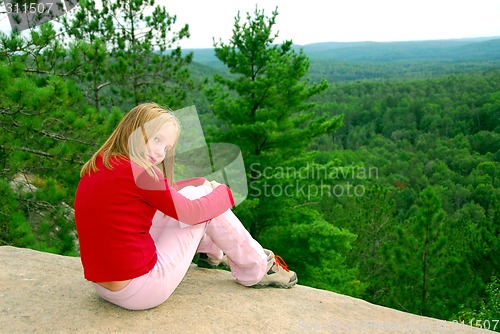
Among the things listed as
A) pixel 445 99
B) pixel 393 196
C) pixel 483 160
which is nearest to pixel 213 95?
pixel 393 196

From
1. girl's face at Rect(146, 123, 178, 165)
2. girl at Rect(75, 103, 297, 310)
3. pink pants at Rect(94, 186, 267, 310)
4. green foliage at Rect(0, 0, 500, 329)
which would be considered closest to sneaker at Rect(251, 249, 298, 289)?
pink pants at Rect(94, 186, 267, 310)

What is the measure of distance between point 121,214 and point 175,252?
0.42 metres

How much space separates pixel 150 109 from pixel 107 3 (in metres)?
10.8

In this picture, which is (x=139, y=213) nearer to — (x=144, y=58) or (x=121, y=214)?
(x=121, y=214)

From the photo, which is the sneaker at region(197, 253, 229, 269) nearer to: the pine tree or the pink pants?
the pink pants

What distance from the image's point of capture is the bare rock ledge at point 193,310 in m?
2.38

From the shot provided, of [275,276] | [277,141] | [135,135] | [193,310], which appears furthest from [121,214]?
[277,141]

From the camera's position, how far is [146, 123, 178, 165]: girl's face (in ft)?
7.54

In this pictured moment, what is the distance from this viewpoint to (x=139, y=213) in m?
2.26

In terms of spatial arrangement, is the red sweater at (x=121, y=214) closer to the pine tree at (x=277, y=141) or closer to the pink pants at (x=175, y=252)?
the pink pants at (x=175, y=252)

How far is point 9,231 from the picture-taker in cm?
523

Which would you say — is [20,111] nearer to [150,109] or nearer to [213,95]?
[150,109]

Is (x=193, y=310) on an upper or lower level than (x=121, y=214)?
lower

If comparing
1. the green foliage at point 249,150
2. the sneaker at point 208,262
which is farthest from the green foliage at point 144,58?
the sneaker at point 208,262
